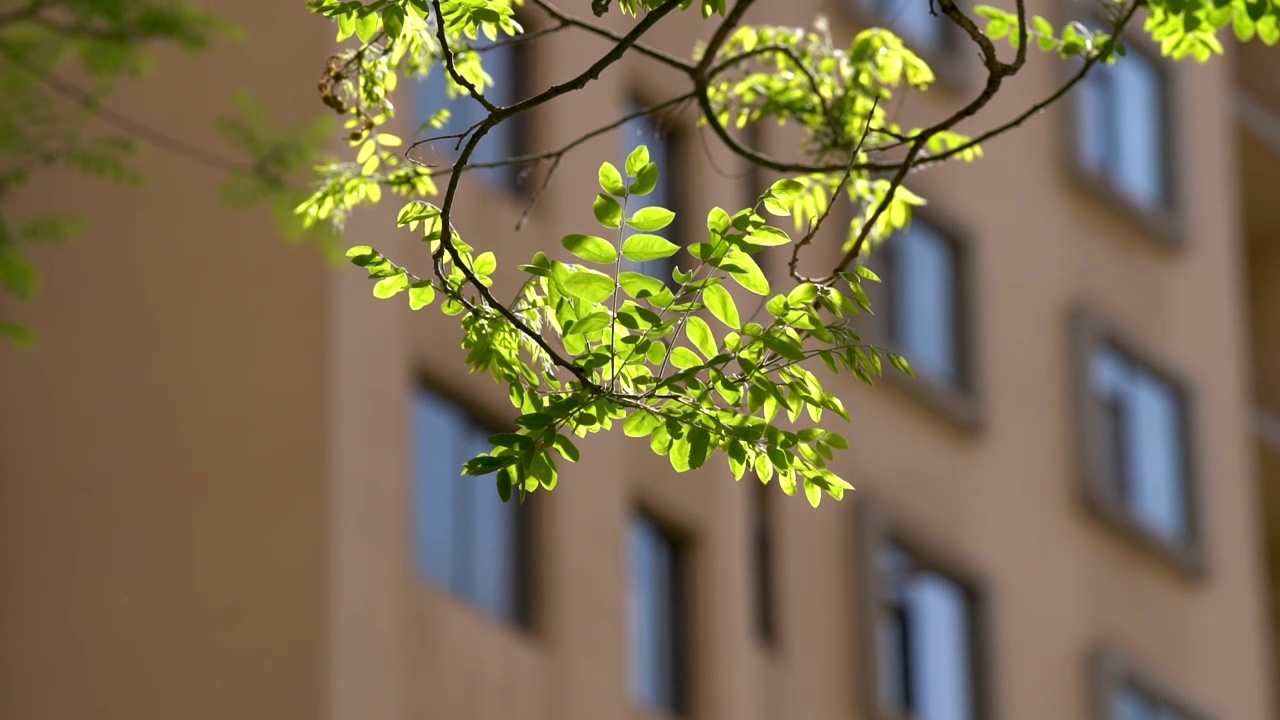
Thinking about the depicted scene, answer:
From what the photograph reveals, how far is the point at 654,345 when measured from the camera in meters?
5.52

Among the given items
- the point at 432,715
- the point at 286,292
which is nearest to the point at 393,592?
the point at 432,715

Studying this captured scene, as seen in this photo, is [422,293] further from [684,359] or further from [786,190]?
[786,190]

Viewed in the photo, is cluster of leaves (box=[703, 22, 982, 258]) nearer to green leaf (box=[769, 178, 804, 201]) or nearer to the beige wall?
green leaf (box=[769, 178, 804, 201])

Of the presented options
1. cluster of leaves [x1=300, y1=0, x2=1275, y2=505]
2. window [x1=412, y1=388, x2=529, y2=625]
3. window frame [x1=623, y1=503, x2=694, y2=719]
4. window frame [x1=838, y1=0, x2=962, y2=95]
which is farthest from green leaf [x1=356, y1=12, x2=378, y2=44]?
window frame [x1=838, y1=0, x2=962, y2=95]

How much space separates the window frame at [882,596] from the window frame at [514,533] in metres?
4.30

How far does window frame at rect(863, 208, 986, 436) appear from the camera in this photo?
21.9m

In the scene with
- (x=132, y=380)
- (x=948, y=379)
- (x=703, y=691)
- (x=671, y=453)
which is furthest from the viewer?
(x=948, y=379)

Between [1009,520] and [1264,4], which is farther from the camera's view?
[1009,520]

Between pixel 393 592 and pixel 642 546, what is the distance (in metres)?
2.97

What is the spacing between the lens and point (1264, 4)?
6785 mm

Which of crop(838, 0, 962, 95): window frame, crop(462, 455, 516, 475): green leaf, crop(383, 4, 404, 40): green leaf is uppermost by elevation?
crop(838, 0, 962, 95): window frame

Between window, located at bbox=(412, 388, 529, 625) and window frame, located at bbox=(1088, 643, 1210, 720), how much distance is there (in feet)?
24.7

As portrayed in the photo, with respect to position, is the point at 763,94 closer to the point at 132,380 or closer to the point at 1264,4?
the point at 1264,4

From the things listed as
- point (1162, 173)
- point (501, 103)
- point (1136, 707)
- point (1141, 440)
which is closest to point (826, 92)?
point (501, 103)
